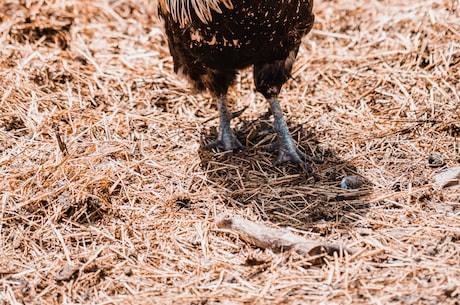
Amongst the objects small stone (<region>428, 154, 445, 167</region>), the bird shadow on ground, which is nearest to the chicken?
the bird shadow on ground

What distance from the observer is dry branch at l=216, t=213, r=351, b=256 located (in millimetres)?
2900

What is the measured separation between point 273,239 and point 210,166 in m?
1.07

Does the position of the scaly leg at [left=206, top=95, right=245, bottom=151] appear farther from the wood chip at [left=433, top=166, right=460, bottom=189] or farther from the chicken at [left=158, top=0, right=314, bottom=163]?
the wood chip at [left=433, top=166, right=460, bottom=189]

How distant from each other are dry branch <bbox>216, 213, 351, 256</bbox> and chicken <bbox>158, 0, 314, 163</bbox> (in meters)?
0.84

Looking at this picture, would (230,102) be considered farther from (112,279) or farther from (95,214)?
(112,279)

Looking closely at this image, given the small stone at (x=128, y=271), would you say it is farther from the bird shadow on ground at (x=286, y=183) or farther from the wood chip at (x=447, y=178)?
the wood chip at (x=447, y=178)

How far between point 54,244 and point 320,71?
8.71 feet

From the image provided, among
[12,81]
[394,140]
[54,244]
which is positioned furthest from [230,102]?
[54,244]

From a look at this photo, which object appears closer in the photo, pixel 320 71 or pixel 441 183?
pixel 441 183

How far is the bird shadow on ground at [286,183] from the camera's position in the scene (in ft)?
11.1

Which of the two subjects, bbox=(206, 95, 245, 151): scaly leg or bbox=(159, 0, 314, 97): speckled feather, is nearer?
bbox=(159, 0, 314, 97): speckled feather

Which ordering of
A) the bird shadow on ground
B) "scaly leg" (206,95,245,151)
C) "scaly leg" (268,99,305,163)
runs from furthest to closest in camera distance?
1. "scaly leg" (206,95,245,151)
2. "scaly leg" (268,99,305,163)
3. the bird shadow on ground

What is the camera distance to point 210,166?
3.96 m

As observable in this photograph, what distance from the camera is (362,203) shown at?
3.41 m
